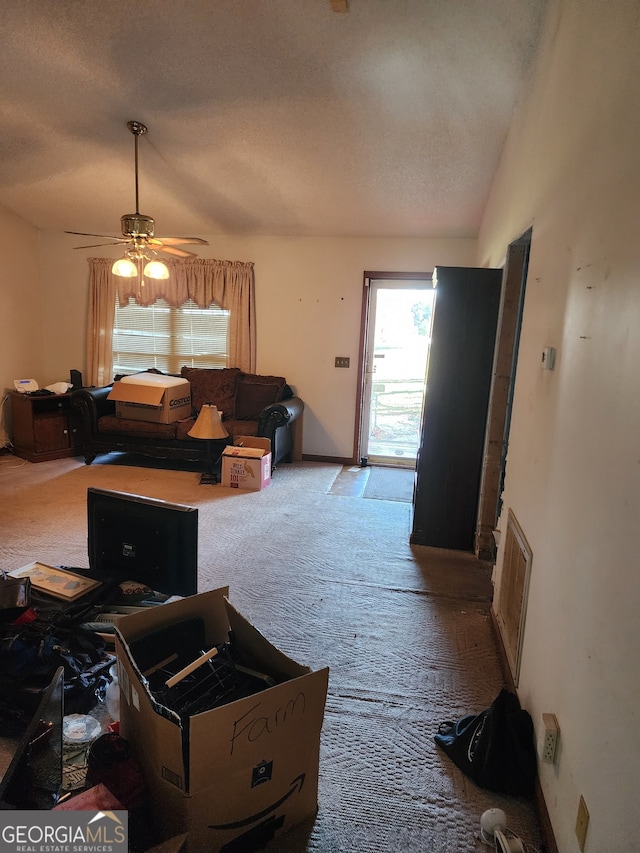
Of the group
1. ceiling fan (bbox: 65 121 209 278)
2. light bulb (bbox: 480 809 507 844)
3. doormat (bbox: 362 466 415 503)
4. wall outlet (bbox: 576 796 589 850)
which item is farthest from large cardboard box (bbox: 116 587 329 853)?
doormat (bbox: 362 466 415 503)

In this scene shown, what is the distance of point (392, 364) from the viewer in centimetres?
509

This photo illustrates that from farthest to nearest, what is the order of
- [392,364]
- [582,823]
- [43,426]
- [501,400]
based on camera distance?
[392,364] → [43,426] → [501,400] → [582,823]

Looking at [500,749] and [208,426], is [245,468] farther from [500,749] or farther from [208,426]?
[500,749]

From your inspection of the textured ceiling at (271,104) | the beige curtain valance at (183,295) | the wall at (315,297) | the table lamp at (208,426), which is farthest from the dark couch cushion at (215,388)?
the textured ceiling at (271,104)

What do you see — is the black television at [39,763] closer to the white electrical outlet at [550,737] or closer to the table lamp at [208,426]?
the white electrical outlet at [550,737]

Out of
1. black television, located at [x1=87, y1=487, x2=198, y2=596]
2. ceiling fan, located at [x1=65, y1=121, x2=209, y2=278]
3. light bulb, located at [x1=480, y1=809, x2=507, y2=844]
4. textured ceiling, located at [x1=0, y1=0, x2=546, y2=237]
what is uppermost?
textured ceiling, located at [x1=0, y1=0, x2=546, y2=237]

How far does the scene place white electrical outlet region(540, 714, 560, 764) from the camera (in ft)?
4.45

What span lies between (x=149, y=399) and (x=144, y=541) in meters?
2.66

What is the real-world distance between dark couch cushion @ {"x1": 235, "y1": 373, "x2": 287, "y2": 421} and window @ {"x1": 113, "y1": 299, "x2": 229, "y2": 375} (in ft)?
1.55

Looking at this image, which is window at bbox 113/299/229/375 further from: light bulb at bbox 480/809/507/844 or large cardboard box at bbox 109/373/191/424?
light bulb at bbox 480/809/507/844

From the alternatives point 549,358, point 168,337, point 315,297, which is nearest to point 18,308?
point 168,337

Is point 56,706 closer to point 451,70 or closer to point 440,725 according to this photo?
point 440,725

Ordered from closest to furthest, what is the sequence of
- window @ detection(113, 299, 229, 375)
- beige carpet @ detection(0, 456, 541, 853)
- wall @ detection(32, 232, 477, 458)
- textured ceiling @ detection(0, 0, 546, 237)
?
beige carpet @ detection(0, 456, 541, 853), textured ceiling @ detection(0, 0, 546, 237), wall @ detection(32, 232, 477, 458), window @ detection(113, 299, 229, 375)

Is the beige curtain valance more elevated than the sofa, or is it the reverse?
the beige curtain valance
